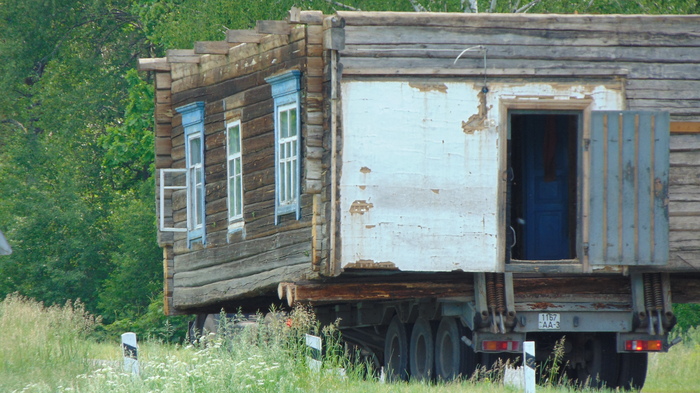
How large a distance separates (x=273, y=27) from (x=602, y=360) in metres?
5.45

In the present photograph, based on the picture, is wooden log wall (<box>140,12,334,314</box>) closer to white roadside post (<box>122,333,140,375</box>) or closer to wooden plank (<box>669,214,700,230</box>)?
white roadside post (<box>122,333,140,375</box>)

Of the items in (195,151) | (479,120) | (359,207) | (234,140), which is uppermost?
(479,120)

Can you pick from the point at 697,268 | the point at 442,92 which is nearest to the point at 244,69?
the point at 442,92

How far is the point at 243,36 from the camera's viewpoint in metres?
15.1

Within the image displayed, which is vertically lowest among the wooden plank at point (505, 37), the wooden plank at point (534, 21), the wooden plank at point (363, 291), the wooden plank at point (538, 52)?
the wooden plank at point (363, 291)

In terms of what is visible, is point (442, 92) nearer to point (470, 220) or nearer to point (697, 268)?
point (470, 220)

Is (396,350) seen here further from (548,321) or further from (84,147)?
(84,147)

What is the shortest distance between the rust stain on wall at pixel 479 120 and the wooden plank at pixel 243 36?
10.8 feet

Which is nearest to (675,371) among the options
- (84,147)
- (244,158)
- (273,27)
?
(244,158)

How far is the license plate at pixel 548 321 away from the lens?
13656mm

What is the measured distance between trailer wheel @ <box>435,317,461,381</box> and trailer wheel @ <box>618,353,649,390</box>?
6.92ft

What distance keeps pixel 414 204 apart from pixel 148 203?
2135 centimetres

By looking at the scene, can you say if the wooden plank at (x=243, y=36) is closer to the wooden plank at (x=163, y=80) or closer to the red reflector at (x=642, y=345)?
the wooden plank at (x=163, y=80)

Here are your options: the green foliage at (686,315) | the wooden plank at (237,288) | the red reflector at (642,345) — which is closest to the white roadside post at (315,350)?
the wooden plank at (237,288)
